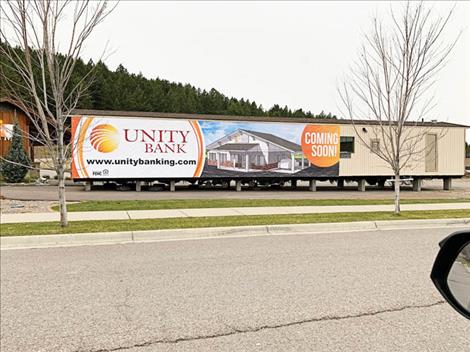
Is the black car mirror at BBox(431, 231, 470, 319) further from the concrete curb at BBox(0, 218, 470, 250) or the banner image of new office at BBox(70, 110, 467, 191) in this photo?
the banner image of new office at BBox(70, 110, 467, 191)

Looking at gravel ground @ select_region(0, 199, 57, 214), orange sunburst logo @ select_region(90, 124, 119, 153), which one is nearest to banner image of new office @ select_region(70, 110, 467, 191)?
orange sunburst logo @ select_region(90, 124, 119, 153)

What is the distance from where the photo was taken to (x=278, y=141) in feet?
76.1

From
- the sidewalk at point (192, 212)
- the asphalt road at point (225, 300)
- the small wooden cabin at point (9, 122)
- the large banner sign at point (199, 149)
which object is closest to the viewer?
the asphalt road at point (225, 300)

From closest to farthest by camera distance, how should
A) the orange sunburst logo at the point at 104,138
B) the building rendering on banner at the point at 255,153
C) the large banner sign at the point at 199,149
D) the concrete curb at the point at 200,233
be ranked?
the concrete curb at the point at 200,233, the orange sunburst logo at the point at 104,138, the large banner sign at the point at 199,149, the building rendering on banner at the point at 255,153

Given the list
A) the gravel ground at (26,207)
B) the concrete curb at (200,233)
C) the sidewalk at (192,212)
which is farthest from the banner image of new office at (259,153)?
the concrete curb at (200,233)

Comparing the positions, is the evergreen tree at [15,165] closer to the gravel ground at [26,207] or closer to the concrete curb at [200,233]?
the gravel ground at [26,207]

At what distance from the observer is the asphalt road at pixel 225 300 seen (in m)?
3.58

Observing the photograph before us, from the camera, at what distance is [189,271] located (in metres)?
5.92

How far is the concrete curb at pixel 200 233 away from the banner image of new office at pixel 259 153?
1105 cm

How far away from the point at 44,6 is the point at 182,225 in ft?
18.6

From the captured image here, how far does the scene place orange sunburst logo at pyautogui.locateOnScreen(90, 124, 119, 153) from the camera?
20578 mm

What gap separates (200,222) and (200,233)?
1.08 metres

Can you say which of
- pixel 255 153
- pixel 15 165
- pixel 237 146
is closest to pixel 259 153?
pixel 255 153

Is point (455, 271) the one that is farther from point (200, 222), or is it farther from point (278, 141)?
point (278, 141)
